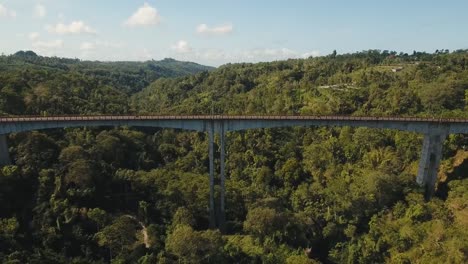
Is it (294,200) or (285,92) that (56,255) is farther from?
(285,92)

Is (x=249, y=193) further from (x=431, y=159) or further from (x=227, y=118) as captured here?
(x=431, y=159)

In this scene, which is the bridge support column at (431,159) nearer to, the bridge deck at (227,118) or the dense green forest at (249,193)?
the dense green forest at (249,193)

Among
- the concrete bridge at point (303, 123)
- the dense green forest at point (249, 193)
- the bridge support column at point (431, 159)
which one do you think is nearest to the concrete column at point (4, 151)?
the concrete bridge at point (303, 123)

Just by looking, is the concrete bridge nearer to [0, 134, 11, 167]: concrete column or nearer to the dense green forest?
[0, 134, 11, 167]: concrete column

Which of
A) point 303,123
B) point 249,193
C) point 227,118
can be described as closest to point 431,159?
point 303,123

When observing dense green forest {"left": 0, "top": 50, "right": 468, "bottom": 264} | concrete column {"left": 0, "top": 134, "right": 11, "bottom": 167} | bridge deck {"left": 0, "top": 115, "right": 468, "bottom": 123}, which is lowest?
dense green forest {"left": 0, "top": 50, "right": 468, "bottom": 264}

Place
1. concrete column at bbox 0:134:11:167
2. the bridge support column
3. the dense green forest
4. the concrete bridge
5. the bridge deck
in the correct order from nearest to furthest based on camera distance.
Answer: the dense green forest < concrete column at bbox 0:134:11:167 < the bridge deck < the concrete bridge < the bridge support column

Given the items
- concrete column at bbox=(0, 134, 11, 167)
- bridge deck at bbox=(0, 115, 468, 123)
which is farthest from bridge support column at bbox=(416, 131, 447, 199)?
concrete column at bbox=(0, 134, 11, 167)
